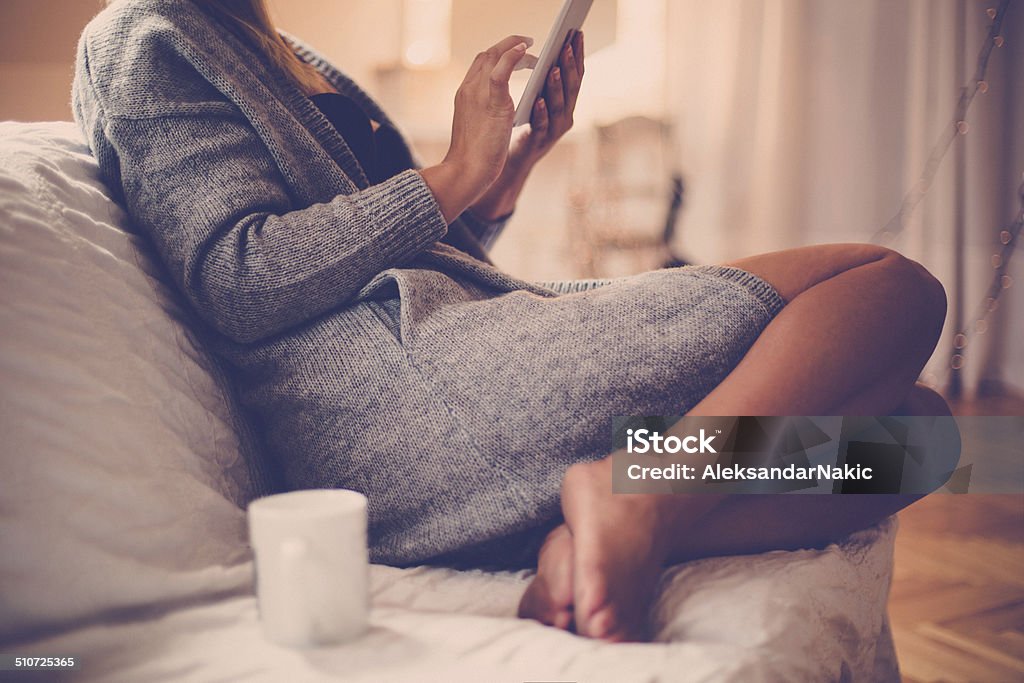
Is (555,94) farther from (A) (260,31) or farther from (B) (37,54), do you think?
(B) (37,54)

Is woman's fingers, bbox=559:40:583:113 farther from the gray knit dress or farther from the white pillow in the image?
the white pillow

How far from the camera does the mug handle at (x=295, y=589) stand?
40 centimetres

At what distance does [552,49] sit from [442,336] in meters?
0.39

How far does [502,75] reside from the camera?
0.72m

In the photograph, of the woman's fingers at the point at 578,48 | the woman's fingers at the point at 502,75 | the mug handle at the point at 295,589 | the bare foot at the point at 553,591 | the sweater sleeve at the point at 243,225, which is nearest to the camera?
the mug handle at the point at 295,589

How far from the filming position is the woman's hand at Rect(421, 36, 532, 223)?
0.71 meters

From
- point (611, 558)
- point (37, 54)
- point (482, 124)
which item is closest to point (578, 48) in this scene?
point (482, 124)

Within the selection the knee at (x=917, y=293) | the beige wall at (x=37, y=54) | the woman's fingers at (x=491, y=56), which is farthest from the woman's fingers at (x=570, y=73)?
the beige wall at (x=37, y=54)

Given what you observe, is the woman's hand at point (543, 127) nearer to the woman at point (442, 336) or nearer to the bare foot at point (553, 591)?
the woman at point (442, 336)

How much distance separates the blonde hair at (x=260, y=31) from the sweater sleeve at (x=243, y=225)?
5.8 inches

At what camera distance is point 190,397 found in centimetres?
62

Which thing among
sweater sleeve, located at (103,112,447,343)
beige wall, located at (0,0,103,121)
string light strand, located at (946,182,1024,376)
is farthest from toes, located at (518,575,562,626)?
string light strand, located at (946,182,1024,376)

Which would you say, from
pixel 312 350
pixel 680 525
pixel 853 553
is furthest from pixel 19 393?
pixel 853 553

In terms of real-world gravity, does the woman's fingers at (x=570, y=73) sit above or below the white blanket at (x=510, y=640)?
above
